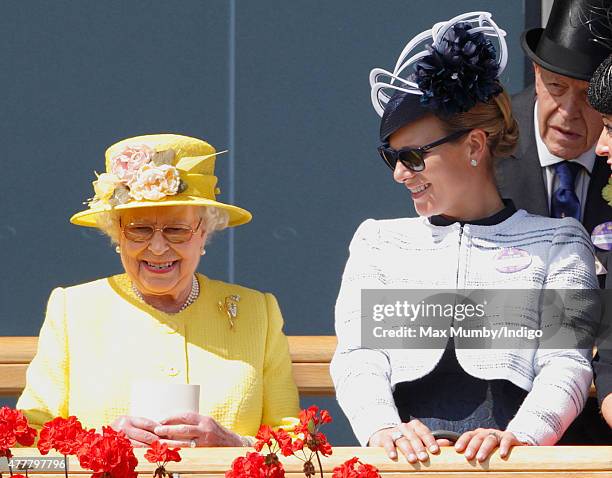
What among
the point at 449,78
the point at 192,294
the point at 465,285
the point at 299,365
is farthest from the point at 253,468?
the point at 299,365

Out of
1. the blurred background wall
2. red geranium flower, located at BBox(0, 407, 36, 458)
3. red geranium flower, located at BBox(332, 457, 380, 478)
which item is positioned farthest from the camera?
the blurred background wall

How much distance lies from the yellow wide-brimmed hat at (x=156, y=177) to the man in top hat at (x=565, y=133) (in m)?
0.77

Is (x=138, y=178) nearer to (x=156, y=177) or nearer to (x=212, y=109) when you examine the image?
(x=156, y=177)

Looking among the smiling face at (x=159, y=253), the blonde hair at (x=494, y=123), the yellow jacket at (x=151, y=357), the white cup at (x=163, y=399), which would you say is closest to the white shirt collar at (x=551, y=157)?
the blonde hair at (x=494, y=123)

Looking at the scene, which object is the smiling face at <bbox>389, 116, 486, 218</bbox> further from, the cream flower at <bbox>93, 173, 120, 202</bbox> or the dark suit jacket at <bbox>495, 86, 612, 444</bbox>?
the cream flower at <bbox>93, 173, 120, 202</bbox>

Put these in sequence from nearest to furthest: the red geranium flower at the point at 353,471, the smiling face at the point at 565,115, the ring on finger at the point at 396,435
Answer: the red geranium flower at the point at 353,471
the ring on finger at the point at 396,435
the smiling face at the point at 565,115

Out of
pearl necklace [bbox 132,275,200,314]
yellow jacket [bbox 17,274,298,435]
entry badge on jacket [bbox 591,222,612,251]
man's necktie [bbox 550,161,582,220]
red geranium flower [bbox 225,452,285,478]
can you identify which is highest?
man's necktie [bbox 550,161,582,220]

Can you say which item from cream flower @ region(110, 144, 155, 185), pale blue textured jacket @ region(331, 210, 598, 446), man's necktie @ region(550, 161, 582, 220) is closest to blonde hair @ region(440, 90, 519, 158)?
pale blue textured jacket @ region(331, 210, 598, 446)

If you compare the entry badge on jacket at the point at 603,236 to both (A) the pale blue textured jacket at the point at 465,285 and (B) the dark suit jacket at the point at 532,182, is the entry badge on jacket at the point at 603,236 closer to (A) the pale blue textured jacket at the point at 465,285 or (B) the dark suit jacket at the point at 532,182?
(B) the dark suit jacket at the point at 532,182

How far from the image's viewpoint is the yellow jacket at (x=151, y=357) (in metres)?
3.70

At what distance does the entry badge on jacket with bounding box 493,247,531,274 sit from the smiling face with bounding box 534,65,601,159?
48cm

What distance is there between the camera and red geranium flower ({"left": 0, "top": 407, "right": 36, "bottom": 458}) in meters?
2.36

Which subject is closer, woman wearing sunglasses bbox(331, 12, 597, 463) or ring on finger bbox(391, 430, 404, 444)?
ring on finger bbox(391, 430, 404, 444)

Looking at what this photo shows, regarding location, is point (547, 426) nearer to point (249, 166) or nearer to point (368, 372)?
point (368, 372)
